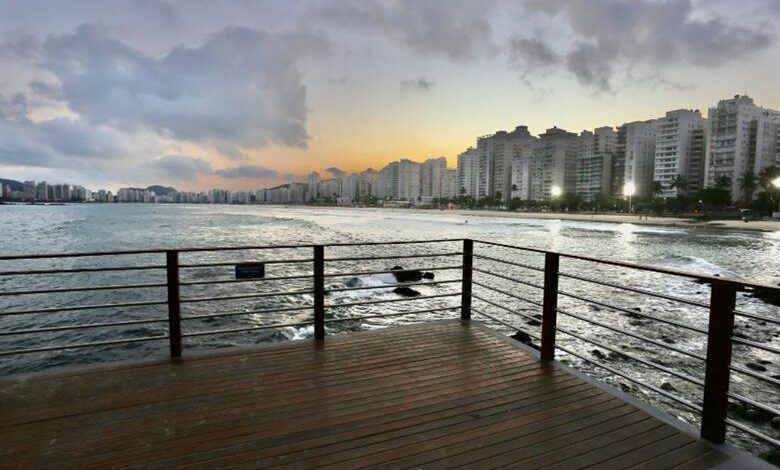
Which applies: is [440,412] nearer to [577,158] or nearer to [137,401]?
[137,401]

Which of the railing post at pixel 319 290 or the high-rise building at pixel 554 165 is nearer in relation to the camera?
the railing post at pixel 319 290

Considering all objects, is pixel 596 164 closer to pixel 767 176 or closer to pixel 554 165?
pixel 554 165

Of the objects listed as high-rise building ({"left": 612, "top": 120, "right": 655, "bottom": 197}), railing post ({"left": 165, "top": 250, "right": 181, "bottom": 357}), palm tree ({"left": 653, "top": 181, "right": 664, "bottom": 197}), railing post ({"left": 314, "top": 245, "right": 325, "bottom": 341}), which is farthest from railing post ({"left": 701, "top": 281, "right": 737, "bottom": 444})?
high-rise building ({"left": 612, "top": 120, "right": 655, "bottom": 197})

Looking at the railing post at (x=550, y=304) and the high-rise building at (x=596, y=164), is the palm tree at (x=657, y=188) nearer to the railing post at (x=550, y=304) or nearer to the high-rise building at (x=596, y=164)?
the high-rise building at (x=596, y=164)

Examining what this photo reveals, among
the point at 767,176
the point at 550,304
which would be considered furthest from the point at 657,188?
the point at 550,304

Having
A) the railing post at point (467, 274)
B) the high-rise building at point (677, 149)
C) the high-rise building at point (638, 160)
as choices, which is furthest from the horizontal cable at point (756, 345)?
the high-rise building at point (638, 160)

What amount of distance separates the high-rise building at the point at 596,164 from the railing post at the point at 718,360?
514ft

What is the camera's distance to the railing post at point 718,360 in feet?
9.50

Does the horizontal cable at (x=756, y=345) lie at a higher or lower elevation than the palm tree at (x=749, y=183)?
lower

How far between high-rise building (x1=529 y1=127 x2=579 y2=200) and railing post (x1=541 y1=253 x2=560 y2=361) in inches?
6999

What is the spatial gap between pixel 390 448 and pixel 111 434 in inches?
81.2

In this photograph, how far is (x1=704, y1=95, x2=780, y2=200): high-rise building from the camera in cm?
11325

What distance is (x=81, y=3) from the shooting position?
537 inches

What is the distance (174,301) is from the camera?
4434mm
